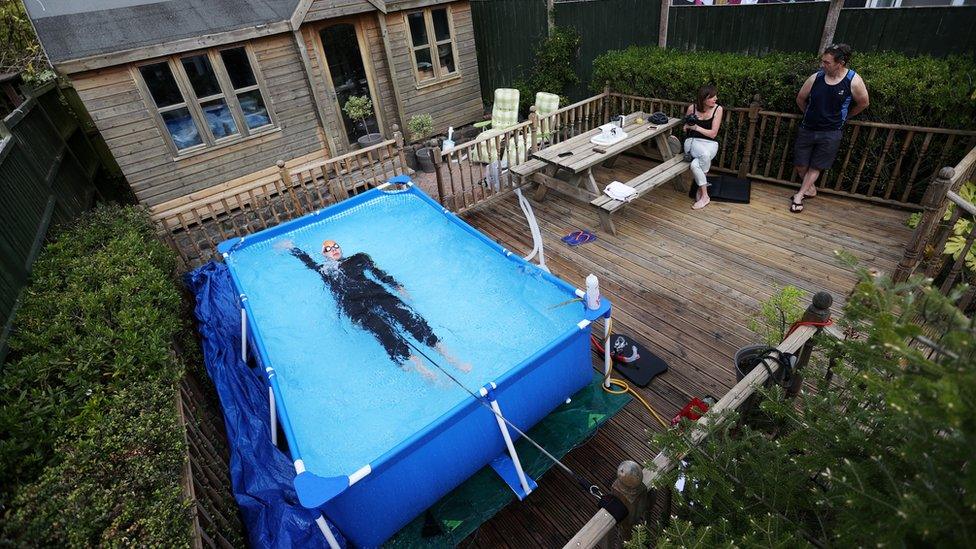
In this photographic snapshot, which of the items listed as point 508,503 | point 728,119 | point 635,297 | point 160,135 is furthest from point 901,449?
point 160,135

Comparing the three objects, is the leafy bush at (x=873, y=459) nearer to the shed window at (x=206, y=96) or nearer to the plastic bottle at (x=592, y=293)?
the plastic bottle at (x=592, y=293)

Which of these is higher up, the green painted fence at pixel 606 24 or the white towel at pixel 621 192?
the green painted fence at pixel 606 24

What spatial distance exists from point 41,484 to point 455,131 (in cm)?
861

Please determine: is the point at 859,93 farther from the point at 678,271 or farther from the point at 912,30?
the point at 678,271

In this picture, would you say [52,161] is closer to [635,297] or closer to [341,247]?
[341,247]

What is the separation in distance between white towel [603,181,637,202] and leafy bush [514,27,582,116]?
3855 millimetres

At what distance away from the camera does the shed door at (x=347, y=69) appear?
764 cm

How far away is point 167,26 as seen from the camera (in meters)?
6.13

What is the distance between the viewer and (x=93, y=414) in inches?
88.0

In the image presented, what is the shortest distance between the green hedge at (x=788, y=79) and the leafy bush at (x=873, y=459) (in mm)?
4225

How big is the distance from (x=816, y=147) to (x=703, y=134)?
1.13 m

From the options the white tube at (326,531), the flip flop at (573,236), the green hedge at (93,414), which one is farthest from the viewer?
the flip flop at (573,236)

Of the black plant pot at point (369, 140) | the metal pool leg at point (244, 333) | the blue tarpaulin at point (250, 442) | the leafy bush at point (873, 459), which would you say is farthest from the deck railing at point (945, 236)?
the black plant pot at point (369, 140)

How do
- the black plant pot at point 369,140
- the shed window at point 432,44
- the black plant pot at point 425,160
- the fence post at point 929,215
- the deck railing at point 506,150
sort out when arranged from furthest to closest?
1. the shed window at point 432,44
2. the black plant pot at point 369,140
3. the black plant pot at point 425,160
4. the deck railing at point 506,150
5. the fence post at point 929,215
